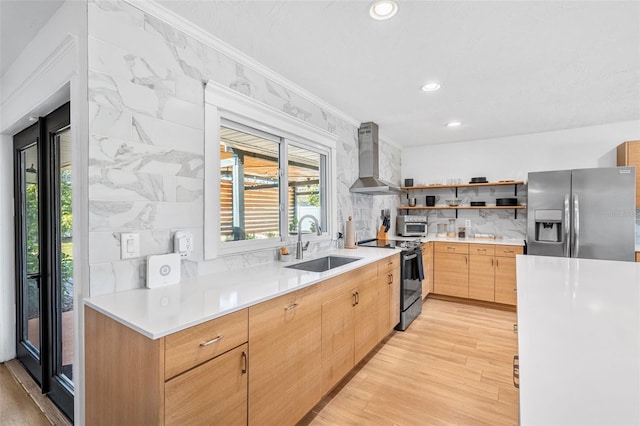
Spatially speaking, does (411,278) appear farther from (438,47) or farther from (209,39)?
(209,39)

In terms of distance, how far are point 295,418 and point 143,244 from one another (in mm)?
1289

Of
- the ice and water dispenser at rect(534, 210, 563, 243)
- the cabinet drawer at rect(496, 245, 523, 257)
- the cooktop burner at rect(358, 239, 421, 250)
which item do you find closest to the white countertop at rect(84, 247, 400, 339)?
the cooktop burner at rect(358, 239, 421, 250)

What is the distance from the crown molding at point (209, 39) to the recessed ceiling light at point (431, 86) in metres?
1.06

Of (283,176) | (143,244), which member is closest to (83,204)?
(143,244)

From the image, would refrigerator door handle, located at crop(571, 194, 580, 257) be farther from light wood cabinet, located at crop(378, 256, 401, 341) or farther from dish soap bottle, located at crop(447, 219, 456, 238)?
light wood cabinet, located at crop(378, 256, 401, 341)

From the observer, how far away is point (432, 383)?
227 cm

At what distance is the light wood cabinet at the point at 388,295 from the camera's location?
2.79 meters

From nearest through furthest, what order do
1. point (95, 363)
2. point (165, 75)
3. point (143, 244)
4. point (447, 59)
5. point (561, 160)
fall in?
point (95, 363) → point (143, 244) → point (165, 75) → point (447, 59) → point (561, 160)

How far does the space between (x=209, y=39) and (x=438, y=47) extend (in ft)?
5.14

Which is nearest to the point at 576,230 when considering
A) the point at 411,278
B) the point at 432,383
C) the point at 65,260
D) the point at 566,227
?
the point at 566,227

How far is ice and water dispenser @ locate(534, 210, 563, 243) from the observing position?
11.7ft

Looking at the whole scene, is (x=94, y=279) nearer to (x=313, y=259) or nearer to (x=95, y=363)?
(x=95, y=363)

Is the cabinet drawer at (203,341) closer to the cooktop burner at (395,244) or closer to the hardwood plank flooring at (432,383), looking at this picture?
the hardwood plank flooring at (432,383)

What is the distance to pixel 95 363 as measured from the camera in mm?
1347
